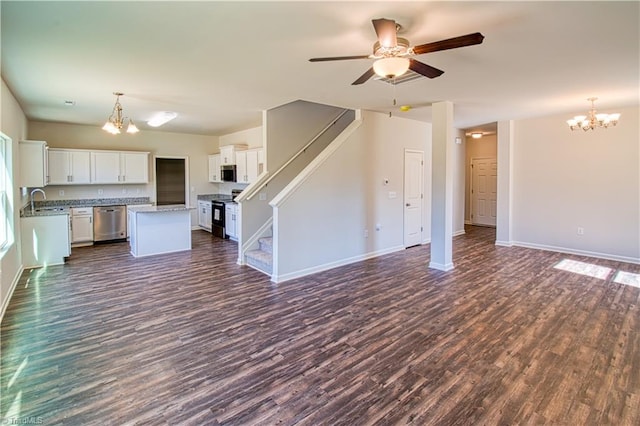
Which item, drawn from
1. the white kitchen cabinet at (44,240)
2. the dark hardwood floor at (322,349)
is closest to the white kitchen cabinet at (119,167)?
the white kitchen cabinet at (44,240)

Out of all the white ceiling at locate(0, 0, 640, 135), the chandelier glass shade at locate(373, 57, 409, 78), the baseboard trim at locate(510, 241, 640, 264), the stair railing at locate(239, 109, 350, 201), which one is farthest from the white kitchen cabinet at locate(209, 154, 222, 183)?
the baseboard trim at locate(510, 241, 640, 264)

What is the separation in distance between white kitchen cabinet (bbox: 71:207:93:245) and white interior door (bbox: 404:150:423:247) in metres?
6.69

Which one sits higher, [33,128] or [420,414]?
[33,128]

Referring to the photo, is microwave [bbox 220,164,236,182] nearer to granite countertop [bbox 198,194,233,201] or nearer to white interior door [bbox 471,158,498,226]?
granite countertop [bbox 198,194,233,201]

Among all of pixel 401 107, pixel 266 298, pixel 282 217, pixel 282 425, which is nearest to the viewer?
pixel 282 425

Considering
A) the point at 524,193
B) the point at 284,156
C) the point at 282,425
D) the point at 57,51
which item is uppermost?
the point at 57,51

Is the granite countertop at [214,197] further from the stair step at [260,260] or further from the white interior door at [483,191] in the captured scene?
the white interior door at [483,191]

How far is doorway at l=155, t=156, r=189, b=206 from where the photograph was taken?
8.59 meters

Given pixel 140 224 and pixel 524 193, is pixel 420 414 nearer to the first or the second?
pixel 140 224

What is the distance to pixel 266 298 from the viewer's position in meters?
4.10

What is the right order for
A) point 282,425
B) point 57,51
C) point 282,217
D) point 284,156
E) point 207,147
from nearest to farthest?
point 282,425 → point 57,51 → point 282,217 → point 284,156 → point 207,147

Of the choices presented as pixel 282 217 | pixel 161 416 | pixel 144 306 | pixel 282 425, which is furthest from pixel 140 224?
pixel 282 425

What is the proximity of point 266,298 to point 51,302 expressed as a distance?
2.53 metres

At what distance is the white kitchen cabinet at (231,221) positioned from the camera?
7.39 m
